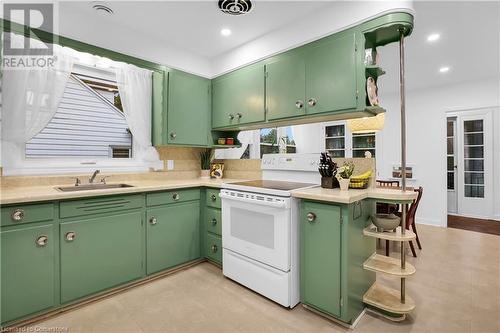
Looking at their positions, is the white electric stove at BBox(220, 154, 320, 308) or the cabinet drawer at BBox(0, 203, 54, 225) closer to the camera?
the cabinet drawer at BBox(0, 203, 54, 225)

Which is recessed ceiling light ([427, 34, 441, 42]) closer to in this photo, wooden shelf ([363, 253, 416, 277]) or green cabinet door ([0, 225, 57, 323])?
wooden shelf ([363, 253, 416, 277])

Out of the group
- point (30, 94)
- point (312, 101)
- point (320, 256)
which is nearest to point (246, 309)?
point (320, 256)

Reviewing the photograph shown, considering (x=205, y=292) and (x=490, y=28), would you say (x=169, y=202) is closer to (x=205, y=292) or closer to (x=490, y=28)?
(x=205, y=292)

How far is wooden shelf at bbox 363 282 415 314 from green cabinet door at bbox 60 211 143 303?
2008 mm

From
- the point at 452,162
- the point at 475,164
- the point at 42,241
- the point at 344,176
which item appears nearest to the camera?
the point at 42,241

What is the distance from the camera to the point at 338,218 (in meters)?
1.72

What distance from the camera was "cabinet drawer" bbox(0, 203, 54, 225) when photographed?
164 cm

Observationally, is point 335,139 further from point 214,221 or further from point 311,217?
point 214,221

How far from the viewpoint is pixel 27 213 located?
1715 mm

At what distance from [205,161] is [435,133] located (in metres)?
4.44

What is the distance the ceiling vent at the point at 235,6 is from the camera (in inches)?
83.4

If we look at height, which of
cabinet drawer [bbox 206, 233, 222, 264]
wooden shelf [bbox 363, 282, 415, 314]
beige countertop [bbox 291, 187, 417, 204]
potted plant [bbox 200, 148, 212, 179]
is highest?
potted plant [bbox 200, 148, 212, 179]

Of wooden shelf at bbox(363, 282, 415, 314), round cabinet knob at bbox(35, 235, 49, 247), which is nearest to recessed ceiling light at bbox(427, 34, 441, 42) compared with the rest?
wooden shelf at bbox(363, 282, 415, 314)

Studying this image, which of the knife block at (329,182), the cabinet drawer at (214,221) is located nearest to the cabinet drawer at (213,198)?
the cabinet drawer at (214,221)
